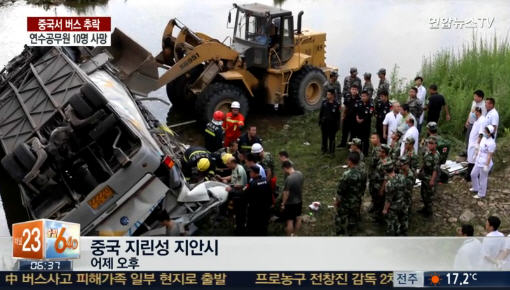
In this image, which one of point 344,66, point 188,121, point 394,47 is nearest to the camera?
point 188,121

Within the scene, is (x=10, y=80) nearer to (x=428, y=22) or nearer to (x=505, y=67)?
(x=505, y=67)

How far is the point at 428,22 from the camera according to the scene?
22.6 meters

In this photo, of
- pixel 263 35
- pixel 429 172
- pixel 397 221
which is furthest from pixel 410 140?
pixel 263 35

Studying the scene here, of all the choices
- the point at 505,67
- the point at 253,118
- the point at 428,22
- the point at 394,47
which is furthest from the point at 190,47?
the point at 428,22

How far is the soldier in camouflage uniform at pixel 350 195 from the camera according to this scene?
872cm

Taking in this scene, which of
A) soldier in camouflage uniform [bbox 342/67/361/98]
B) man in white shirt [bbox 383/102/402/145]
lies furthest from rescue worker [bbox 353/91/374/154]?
soldier in camouflage uniform [bbox 342/67/361/98]

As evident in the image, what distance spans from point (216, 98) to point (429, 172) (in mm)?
4750

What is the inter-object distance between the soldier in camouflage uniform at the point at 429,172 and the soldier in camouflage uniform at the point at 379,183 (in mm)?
627

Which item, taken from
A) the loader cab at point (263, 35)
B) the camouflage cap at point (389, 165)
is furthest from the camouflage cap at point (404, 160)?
the loader cab at point (263, 35)

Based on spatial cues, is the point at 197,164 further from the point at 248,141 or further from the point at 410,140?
the point at 410,140

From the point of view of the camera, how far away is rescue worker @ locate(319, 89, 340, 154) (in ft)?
37.5

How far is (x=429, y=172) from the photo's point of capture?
30.9 ft

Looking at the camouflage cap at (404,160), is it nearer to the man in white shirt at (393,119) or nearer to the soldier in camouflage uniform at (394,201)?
the soldier in camouflage uniform at (394,201)

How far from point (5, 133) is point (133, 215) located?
2.63 metres
